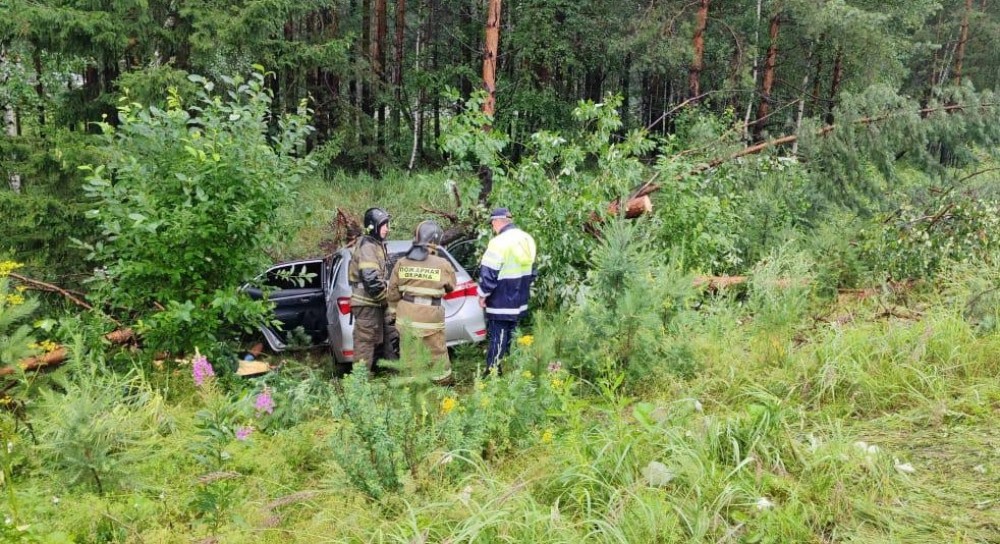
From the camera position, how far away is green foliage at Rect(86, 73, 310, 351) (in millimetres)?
4887

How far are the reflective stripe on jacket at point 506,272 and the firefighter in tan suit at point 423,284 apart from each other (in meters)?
0.42

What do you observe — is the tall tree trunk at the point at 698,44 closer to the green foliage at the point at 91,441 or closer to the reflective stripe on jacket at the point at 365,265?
the reflective stripe on jacket at the point at 365,265

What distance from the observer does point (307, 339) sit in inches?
283

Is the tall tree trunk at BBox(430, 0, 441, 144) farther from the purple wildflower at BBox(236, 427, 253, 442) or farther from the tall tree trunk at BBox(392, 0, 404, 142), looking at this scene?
the purple wildflower at BBox(236, 427, 253, 442)

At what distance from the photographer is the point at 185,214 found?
4.81 m

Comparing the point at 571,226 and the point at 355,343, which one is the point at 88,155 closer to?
the point at 355,343

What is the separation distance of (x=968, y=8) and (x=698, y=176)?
2873 cm

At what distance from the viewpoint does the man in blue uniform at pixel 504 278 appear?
5914mm

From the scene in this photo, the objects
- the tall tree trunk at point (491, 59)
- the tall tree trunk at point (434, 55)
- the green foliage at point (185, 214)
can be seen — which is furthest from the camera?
the tall tree trunk at point (434, 55)

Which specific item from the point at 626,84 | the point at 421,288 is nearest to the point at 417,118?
the point at 626,84

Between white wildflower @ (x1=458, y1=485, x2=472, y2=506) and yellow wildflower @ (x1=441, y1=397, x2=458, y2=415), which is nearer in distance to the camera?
white wildflower @ (x1=458, y1=485, x2=472, y2=506)

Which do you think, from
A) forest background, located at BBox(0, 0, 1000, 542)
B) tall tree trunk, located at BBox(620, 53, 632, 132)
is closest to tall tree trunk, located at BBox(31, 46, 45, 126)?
forest background, located at BBox(0, 0, 1000, 542)

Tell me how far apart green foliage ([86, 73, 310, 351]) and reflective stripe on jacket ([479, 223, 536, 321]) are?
6.50ft

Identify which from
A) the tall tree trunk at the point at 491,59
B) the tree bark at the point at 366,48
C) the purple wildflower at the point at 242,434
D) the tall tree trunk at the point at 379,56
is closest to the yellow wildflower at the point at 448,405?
the purple wildflower at the point at 242,434
